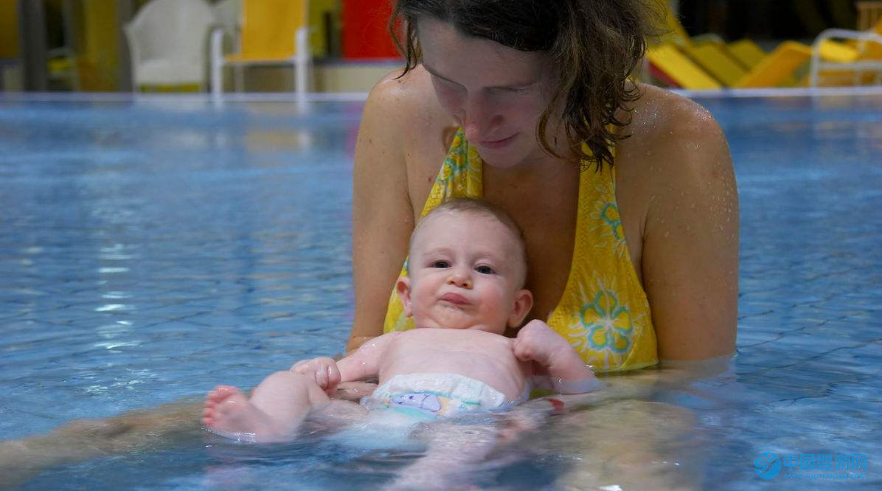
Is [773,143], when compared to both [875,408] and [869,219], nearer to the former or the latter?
[869,219]

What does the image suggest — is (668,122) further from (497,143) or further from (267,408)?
(267,408)

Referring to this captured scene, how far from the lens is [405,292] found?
253cm

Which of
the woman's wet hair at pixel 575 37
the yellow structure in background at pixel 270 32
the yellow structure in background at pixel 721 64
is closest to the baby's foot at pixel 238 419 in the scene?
the woman's wet hair at pixel 575 37

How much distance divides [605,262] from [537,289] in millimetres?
190

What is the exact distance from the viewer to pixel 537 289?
2.52 m

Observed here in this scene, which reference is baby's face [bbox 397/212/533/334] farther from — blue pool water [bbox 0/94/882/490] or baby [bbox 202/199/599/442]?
blue pool water [bbox 0/94/882/490]

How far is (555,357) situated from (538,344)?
4 centimetres

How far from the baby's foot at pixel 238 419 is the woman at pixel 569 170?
582mm

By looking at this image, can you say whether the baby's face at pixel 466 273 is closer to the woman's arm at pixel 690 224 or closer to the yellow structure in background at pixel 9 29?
the woman's arm at pixel 690 224

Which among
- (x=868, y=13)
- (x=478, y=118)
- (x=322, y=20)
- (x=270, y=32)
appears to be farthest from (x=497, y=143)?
(x=868, y=13)

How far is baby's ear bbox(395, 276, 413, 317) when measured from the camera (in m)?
2.50

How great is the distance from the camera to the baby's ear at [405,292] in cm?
250

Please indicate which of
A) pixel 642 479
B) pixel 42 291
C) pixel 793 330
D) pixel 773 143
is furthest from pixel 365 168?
pixel 773 143

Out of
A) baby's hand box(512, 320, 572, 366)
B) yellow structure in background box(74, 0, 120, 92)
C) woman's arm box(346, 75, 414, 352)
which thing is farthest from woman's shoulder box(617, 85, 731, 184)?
yellow structure in background box(74, 0, 120, 92)
